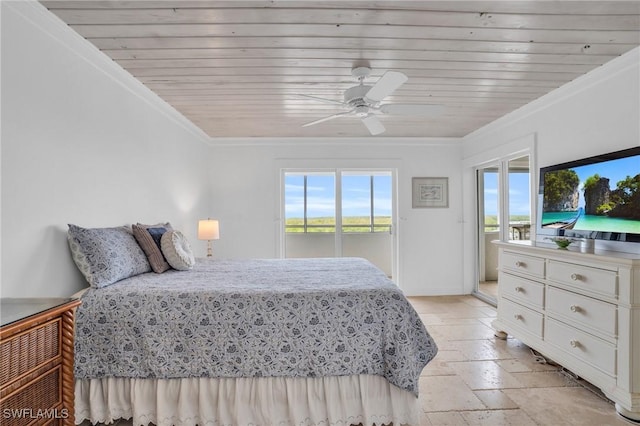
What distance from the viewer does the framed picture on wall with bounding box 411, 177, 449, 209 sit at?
507 cm

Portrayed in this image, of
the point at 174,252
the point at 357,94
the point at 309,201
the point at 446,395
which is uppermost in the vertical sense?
the point at 357,94

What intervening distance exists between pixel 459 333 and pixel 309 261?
68.5 inches

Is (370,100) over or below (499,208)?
over

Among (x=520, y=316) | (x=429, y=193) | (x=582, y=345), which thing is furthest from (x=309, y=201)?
(x=582, y=345)

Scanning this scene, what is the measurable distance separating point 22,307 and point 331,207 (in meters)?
4.09

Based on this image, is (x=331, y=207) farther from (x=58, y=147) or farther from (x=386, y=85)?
(x=58, y=147)

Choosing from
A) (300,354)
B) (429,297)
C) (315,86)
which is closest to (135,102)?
(315,86)

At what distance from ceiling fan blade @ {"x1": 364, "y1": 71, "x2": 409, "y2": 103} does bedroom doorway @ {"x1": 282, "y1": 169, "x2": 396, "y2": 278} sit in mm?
2581

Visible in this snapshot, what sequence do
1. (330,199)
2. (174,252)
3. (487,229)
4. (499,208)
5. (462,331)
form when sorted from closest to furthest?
(174,252), (462,331), (499,208), (487,229), (330,199)

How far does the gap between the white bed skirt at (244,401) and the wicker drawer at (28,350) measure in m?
0.70

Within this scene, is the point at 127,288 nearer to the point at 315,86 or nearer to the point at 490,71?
the point at 315,86

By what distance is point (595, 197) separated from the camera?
260cm

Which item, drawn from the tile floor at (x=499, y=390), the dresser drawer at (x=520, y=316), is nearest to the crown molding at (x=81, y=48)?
the tile floor at (x=499, y=390)

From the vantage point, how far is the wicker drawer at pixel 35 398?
119 cm
